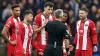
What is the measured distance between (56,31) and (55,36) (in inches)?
6.5

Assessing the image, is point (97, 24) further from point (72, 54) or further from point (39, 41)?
point (39, 41)

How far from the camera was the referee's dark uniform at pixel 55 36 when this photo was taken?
16.5m

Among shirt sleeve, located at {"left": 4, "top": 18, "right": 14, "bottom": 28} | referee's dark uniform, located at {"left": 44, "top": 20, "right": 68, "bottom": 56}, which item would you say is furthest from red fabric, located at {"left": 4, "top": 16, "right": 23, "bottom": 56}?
referee's dark uniform, located at {"left": 44, "top": 20, "right": 68, "bottom": 56}

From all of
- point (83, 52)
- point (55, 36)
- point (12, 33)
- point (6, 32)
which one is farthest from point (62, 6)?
point (55, 36)

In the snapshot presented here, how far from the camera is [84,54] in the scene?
18453mm

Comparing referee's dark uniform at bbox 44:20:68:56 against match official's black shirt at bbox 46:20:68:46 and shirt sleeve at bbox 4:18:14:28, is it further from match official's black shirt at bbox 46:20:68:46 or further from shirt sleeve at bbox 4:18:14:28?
shirt sleeve at bbox 4:18:14:28

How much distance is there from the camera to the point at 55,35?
16562 mm

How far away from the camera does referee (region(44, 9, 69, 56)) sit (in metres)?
16.5

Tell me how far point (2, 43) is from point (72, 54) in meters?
3.61

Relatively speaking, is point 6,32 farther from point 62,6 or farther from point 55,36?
point 62,6

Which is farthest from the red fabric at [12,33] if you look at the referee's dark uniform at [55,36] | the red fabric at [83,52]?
the red fabric at [83,52]

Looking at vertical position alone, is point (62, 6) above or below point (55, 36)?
above

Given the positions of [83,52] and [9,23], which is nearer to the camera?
[9,23]

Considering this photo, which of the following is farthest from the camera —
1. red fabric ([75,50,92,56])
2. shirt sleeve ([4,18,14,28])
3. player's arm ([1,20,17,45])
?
red fabric ([75,50,92,56])
